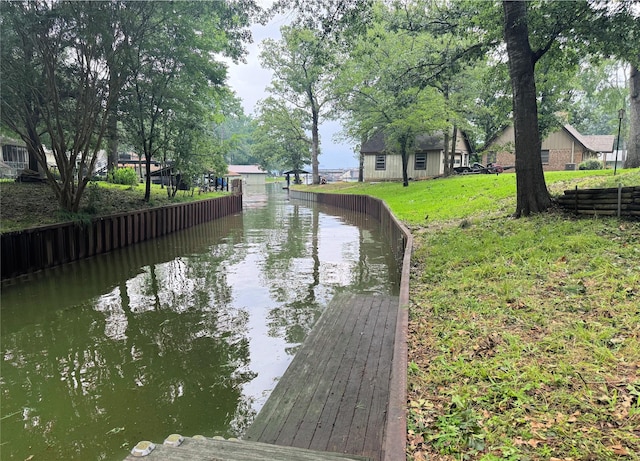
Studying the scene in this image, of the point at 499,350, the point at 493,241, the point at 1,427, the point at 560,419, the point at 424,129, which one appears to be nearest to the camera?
the point at 560,419

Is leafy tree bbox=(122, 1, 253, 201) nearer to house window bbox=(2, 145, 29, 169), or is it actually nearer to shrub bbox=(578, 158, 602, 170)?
house window bbox=(2, 145, 29, 169)

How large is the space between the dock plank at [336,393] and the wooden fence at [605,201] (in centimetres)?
526

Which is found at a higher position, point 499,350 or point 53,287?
point 499,350

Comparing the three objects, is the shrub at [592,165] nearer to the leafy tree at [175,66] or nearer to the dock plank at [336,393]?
the leafy tree at [175,66]

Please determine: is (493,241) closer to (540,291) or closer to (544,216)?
(544,216)

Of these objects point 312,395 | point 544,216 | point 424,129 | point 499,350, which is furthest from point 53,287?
point 424,129

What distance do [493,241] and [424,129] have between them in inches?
762

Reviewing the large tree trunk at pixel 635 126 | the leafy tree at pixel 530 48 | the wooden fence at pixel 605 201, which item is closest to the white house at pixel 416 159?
the large tree trunk at pixel 635 126

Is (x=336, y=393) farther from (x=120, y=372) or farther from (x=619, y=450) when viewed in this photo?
(x=120, y=372)

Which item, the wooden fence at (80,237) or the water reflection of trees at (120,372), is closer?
the water reflection of trees at (120,372)

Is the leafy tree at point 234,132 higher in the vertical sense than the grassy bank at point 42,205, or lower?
higher

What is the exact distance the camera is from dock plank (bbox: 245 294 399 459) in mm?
3600

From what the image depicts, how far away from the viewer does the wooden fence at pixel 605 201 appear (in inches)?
301

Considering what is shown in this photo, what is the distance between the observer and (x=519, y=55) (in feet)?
30.7
